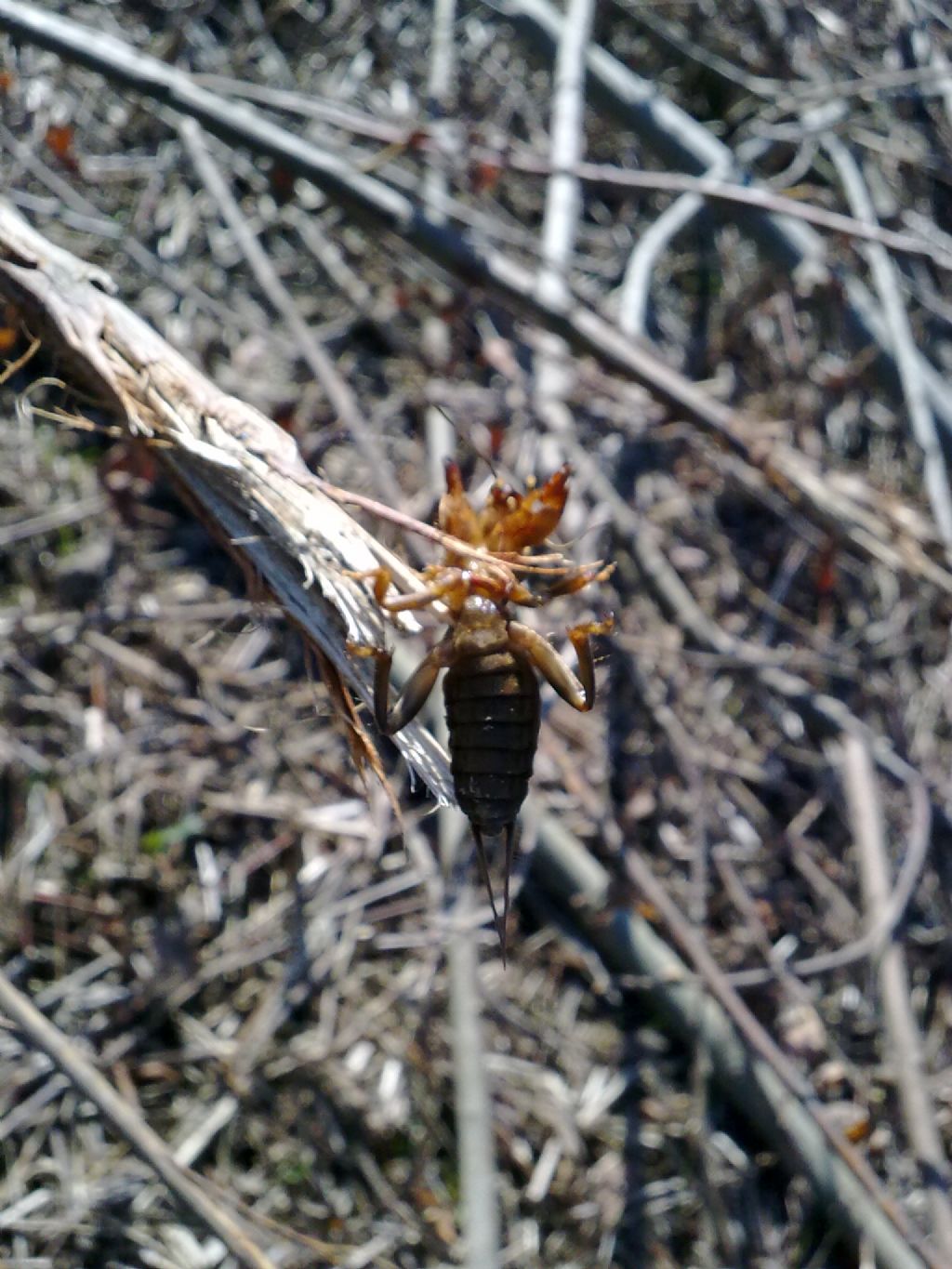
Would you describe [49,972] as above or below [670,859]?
below

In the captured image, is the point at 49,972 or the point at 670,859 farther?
the point at 670,859

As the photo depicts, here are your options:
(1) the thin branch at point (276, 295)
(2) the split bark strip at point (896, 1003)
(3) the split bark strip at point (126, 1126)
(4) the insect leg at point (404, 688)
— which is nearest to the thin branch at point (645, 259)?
(1) the thin branch at point (276, 295)

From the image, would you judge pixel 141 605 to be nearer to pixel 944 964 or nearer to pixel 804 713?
pixel 804 713

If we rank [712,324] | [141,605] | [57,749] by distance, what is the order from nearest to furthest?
[57,749] → [141,605] → [712,324]

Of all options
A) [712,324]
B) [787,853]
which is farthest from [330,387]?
[787,853]

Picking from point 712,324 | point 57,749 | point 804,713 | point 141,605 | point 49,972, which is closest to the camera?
point 49,972

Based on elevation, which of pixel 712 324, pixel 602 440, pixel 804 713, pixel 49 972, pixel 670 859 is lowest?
pixel 49 972

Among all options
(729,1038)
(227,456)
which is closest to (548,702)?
(729,1038)

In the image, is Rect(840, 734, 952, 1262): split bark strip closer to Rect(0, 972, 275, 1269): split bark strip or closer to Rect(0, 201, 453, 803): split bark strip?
Rect(0, 972, 275, 1269): split bark strip
